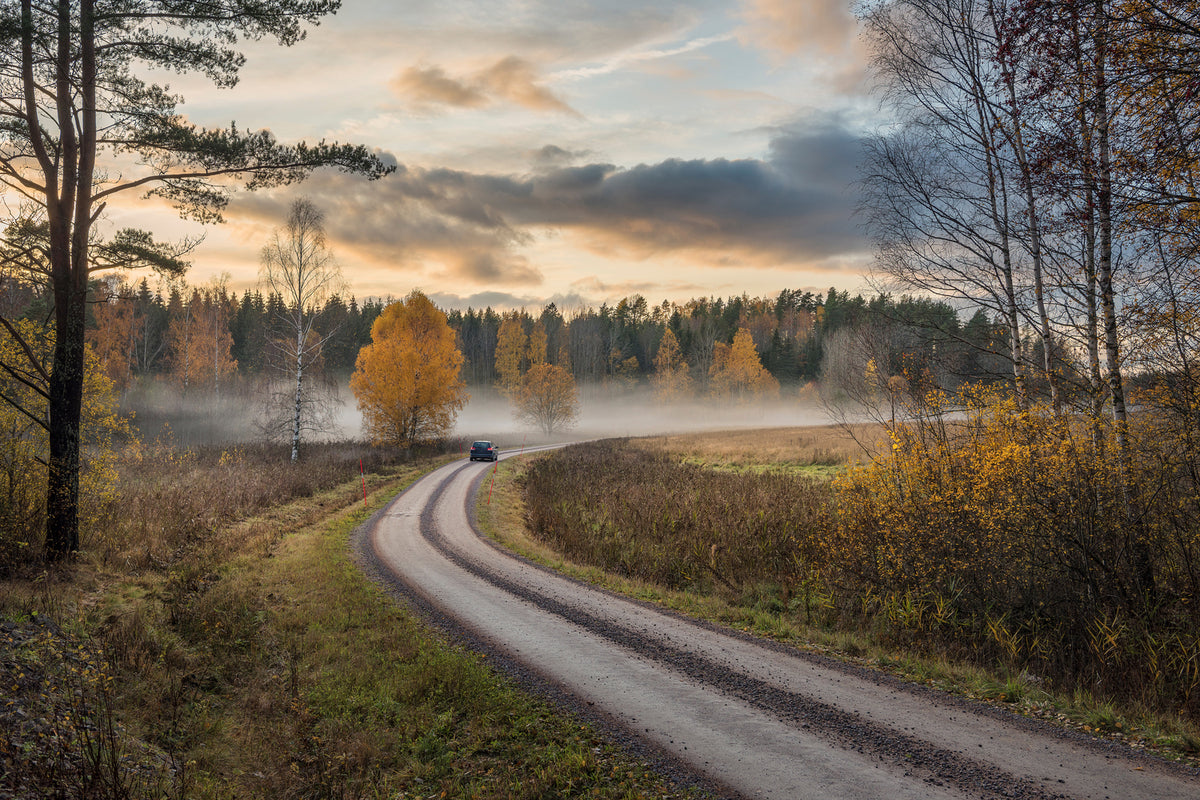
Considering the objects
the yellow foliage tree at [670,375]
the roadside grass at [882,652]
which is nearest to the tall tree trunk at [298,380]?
the roadside grass at [882,652]

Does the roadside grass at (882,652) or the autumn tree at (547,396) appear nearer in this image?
the roadside grass at (882,652)

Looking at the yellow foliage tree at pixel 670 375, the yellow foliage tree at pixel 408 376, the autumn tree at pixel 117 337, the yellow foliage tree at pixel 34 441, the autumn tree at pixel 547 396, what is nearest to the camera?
the yellow foliage tree at pixel 34 441

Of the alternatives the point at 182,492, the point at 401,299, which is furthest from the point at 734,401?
the point at 182,492

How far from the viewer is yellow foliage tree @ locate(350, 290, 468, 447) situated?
1387 inches

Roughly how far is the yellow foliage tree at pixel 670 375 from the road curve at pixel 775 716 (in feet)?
220

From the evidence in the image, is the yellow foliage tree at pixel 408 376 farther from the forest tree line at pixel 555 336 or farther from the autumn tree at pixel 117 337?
the autumn tree at pixel 117 337

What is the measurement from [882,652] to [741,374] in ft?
221

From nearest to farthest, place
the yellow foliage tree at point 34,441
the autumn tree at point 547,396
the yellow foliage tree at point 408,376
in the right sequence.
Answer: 1. the yellow foliage tree at point 34,441
2. the yellow foliage tree at point 408,376
3. the autumn tree at point 547,396

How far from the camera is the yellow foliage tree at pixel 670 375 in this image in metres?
78.0

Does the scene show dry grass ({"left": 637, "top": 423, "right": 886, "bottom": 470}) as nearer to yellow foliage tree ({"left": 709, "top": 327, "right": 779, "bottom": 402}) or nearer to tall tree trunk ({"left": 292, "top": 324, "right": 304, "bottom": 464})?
tall tree trunk ({"left": 292, "top": 324, "right": 304, "bottom": 464})

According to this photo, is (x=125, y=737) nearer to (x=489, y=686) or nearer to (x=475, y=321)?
(x=489, y=686)

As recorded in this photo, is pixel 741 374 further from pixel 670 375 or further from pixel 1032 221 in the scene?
pixel 1032 221

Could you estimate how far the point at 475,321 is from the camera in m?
115

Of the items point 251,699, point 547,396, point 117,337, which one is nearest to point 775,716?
point 251,699
